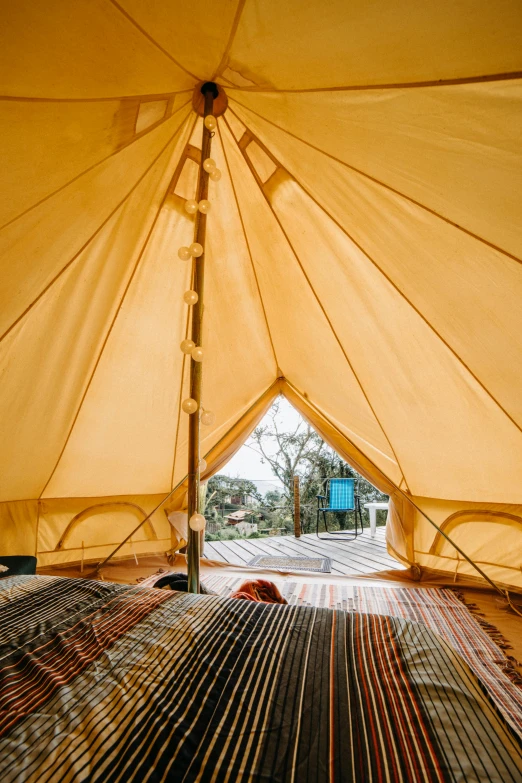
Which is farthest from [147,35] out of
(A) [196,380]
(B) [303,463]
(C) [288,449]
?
(B) [303,463]

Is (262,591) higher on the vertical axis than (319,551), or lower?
higher

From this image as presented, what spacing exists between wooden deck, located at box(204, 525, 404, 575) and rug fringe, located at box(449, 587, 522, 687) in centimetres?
101

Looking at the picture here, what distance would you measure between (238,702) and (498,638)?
2.25m

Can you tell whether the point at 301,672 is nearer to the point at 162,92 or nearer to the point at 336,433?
the point at 162,92

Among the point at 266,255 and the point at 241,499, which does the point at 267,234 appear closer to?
the point at 266,255

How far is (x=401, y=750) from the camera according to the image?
681 millimetres

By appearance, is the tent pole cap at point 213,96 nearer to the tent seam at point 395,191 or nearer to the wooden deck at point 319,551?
the tent seam at point 395,191

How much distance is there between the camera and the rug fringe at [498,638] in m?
1.93

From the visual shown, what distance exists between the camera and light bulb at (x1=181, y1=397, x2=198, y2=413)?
212 centimetres

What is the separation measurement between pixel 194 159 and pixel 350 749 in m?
2.64

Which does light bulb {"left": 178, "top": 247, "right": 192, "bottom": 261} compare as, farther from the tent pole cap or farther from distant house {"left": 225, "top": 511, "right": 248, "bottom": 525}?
distant house {"left": 225, "top": 511, "right": 248, "bottom": 525}

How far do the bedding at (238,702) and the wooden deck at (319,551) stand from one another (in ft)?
9.67

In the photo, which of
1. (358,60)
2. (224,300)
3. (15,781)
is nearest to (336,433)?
(224,300)

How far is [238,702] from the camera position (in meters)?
0.83
